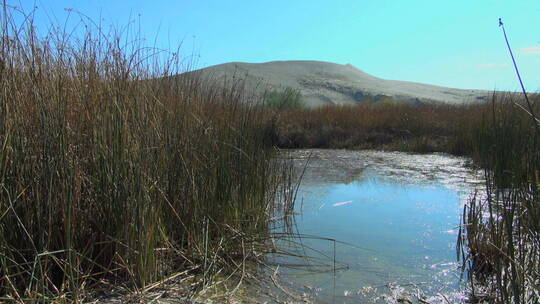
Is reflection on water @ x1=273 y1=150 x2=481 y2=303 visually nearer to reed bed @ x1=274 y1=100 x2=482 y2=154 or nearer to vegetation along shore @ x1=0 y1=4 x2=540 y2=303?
vegetation along shore @ x1=0 y1=4 x2=540 y2=303

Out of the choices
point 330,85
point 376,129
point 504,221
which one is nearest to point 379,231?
point 504,221

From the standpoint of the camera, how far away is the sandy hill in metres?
31.2

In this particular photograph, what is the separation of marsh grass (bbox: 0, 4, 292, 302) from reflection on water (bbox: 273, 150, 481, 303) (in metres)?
0.56

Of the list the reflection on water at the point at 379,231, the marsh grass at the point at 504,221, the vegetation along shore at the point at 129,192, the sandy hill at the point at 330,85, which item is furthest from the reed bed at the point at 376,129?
the sandy hill at the point at 330,85

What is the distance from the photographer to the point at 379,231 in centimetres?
348

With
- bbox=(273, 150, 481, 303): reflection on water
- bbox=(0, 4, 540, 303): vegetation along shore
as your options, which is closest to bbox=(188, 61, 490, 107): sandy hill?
bbox=(273, 150, 481, 303): reflection on water

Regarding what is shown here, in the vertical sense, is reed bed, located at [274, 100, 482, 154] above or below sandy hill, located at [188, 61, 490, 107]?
below

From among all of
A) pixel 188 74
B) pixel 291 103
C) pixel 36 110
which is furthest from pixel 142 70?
pixel 291 103

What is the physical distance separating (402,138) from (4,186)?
9.62m

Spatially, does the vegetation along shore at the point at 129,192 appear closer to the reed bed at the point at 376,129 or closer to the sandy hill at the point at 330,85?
the reed bed at the point at 376,129

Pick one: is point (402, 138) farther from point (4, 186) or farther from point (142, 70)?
point (4, 186)

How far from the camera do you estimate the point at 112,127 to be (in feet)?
6.56

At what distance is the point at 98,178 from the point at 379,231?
2330 mm

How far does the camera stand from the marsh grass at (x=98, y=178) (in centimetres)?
179
